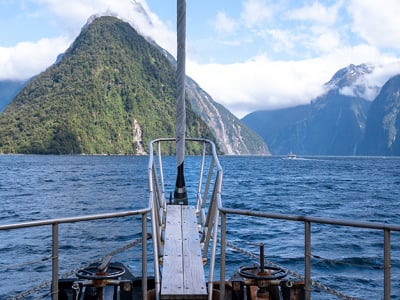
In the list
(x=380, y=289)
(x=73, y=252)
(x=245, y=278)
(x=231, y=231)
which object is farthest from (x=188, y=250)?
(x=231, y=231)

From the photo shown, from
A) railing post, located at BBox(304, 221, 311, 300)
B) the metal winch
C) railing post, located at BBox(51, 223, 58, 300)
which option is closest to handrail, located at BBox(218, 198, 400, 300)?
railing post, located at BBox(304, 221, 311, 300)

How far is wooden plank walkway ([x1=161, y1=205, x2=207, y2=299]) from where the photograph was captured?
5.48m

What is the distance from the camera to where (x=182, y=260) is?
6.25 meters

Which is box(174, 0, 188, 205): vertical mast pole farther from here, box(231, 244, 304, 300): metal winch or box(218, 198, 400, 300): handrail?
box(218, 198, 400, 300): handrail

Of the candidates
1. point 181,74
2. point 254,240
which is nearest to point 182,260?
point 181,74

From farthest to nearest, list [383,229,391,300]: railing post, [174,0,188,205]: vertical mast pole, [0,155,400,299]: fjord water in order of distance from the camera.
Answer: [0,155,400,299]: fjord water < [174,0,188,205]: vertical mast pole < [383,229,391,300]: railing post

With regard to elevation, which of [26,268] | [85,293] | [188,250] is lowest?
[26,268]

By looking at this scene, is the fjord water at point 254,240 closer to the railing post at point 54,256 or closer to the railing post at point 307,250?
the railing post at point 307,250

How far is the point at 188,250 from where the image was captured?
6562mm

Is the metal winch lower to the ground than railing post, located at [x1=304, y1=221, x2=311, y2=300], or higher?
lower

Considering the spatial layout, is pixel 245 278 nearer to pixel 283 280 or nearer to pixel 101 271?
pixel 283 280

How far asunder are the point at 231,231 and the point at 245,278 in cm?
1764

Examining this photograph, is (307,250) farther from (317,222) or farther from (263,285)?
(263,285)

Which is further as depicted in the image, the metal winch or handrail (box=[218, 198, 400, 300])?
the metal winch
